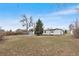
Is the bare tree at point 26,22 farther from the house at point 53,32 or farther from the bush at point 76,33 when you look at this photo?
the bush at point 76,33

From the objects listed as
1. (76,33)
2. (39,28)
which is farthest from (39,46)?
(76,33)

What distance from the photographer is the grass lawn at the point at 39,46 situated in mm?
120938

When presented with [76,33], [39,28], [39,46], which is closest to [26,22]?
[39,28]

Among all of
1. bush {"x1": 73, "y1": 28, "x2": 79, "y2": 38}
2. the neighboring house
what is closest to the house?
the neighboring house

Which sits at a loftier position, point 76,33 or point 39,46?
point 76,33

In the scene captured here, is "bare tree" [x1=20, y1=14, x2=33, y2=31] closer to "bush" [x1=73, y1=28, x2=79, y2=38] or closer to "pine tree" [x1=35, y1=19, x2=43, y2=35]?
"pine tree" [x1=35, y1=19, x2=43, y2=35]

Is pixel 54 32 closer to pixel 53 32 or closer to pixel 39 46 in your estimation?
pixel 53 32

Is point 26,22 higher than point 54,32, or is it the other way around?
point 26,22

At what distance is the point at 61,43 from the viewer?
121 metres

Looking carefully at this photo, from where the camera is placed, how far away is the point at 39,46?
12094cm

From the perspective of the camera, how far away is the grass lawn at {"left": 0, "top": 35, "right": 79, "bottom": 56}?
120938mm

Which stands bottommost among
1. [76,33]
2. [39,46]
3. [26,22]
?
[39,46]

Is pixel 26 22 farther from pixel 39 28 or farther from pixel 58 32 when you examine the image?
pixel 58 32

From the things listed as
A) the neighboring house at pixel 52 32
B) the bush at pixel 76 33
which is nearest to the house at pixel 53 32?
the neighboring house at pixel 52 32
